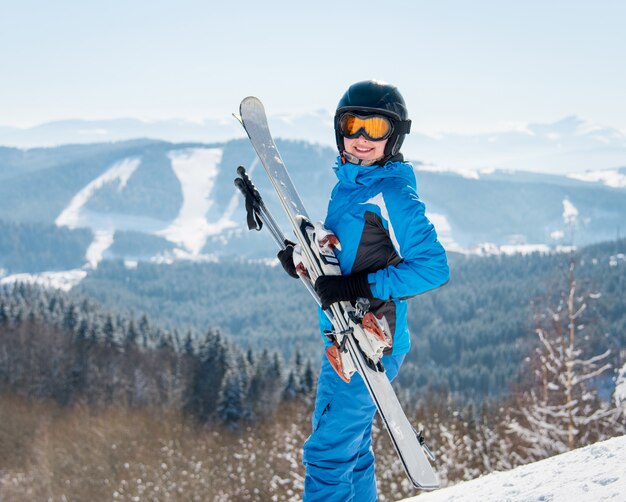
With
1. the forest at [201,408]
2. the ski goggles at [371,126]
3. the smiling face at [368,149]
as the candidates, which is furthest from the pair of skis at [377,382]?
the forest at [201,408]

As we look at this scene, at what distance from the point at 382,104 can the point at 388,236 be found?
2.91ft

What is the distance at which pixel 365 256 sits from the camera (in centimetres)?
397

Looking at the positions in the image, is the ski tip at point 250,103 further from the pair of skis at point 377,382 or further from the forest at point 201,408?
the forest at point 201,408

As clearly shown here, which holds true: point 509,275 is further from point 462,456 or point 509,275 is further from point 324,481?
point 324,481

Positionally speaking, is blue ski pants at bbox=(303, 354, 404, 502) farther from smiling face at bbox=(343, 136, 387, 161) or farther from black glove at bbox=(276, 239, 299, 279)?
smiling face at bbox=(343, 136, 387, 161)

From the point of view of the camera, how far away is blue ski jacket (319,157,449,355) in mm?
3734

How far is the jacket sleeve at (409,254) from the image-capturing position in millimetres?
3725

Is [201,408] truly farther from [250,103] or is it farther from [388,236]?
[388,236]

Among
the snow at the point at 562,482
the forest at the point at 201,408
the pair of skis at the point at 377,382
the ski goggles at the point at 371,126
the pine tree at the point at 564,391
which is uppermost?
the ski goggles at the point at 371,126

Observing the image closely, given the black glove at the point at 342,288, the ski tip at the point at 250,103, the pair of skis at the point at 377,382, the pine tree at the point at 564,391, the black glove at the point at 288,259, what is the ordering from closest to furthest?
the black glove at the point at 342,288, the pair of skis at the point at 377,382, the black glove at the point at 288,259, the ski tip at the point at 250,103, the pine tree at the point at 564,391

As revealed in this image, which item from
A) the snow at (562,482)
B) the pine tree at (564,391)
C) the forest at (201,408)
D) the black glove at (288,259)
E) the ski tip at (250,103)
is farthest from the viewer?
the forest at (201,408)

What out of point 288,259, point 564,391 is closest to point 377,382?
point 288,259

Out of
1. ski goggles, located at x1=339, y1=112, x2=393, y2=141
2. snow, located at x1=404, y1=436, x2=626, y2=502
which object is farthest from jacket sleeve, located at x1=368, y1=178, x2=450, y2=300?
snow, located at x1=404, y1=436, x2=626, y2=502

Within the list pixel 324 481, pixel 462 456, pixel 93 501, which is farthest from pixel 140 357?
pixel 324 481
